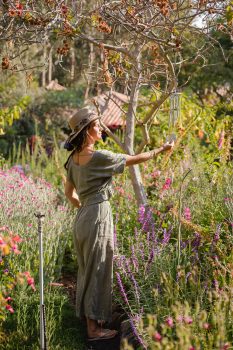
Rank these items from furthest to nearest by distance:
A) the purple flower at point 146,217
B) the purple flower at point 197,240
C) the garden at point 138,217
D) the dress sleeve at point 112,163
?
the purple flower at point 146,217 → the purple flower at point 197,240 → the dress sleeve at point 112,163 → the garden at point 138,217

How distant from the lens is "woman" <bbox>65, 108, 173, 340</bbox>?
3680 mm

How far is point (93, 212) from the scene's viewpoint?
3.76 metres

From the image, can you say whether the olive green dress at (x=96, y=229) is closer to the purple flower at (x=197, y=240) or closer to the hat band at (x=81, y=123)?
the hat band at (x=81, y=123)

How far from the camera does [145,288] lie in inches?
147

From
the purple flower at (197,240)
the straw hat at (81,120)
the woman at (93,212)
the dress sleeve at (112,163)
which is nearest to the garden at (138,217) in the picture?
the purple flower at (197,240)

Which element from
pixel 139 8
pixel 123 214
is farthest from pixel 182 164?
pixel 139 8

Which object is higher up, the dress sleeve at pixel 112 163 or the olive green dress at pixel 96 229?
the dress sleeve at pixel 112 163

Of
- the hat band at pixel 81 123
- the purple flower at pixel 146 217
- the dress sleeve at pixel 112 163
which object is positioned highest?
the hat band at pixel 81 123

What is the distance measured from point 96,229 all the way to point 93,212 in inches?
4.8

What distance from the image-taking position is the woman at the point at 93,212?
368cm

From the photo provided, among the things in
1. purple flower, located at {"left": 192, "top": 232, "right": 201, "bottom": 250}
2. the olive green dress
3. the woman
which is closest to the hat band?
the woman

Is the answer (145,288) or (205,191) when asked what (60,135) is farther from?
(145,288)

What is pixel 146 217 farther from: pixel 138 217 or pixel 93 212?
pixel 93 212

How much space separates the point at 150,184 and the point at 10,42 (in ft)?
6.56
